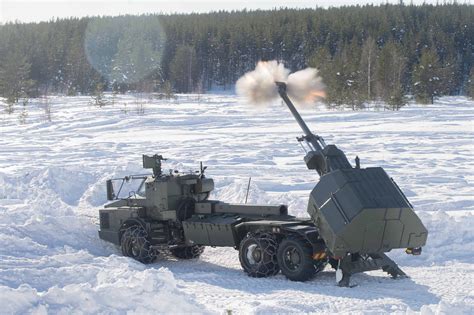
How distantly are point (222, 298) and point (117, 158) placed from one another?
1736 cm

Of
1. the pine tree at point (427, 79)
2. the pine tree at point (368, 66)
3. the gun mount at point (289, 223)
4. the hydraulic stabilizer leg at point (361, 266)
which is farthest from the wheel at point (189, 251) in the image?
the pine tree at point (427, 79)

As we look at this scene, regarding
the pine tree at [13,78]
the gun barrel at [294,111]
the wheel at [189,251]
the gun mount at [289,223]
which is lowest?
the wheel at [189,251]

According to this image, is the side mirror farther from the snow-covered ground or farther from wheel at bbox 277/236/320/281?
wheel at bbox 277/236/320/281

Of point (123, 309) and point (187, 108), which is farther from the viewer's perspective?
point (187, 108)

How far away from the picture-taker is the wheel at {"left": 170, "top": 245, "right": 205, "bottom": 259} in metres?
14.5

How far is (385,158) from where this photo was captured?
25047mm

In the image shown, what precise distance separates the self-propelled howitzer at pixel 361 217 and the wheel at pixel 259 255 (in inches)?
38.1

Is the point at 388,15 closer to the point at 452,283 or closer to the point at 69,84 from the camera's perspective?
the point at 69,84

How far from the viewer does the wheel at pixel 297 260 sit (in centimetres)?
1148

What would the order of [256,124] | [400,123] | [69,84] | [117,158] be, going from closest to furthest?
[117,158], [400,123], [256,124], [69,84]

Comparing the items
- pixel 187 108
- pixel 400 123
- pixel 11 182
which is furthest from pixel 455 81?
pixel 11 182

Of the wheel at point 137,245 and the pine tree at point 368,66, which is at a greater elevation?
the pine tree at point 368,66

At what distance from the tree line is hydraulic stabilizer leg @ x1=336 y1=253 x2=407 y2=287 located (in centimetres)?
6408

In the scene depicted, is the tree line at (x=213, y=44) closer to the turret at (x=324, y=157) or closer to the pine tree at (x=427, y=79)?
the pine tree at (x=427, y=79)
